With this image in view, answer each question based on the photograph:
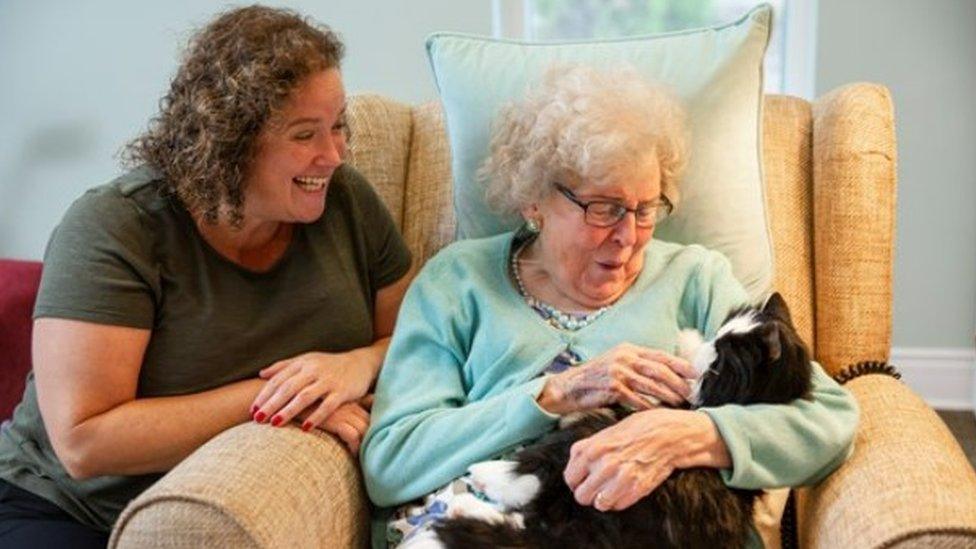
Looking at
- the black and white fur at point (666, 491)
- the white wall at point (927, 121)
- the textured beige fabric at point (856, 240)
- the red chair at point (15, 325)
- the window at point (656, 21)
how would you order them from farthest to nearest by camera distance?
1. the window at point (656, 21)
2. the white wall at point (927, 121)
3. the red chair at point (15, 325)
4. the textured beige fabric at point (856, 240)
5. the black and white fur at point (666, 491)

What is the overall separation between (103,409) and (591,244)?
0.75m

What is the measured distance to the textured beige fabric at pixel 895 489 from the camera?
3.88ft

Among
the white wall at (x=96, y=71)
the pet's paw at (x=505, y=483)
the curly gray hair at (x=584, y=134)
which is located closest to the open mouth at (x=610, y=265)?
the curly gray hair at (x=584, y=134)

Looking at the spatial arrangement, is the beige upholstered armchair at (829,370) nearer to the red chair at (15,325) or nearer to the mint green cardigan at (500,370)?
the mint green cardigan at (500,370)

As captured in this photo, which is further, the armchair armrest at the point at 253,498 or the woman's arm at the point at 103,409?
the woman's arm at the point at 103,409

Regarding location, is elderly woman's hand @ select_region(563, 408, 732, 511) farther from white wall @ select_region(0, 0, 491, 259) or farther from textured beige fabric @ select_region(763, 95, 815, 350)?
white wall @ select_region(0, 0, 491, 259)

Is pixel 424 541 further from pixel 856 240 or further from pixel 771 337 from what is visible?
pixel 856 240

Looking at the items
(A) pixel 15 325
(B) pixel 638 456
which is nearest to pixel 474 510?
(B) pixel 638 456

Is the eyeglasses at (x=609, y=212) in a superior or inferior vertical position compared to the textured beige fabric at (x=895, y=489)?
superior

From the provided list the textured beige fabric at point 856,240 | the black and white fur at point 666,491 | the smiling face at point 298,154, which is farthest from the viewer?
the textured beige fabric at point 856,240

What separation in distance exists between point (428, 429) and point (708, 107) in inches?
28.3

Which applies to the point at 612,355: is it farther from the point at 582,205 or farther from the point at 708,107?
the point at 708,107

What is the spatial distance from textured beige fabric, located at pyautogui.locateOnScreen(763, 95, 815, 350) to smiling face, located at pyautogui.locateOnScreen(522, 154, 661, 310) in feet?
1.09

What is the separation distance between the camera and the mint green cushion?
5.78ft
